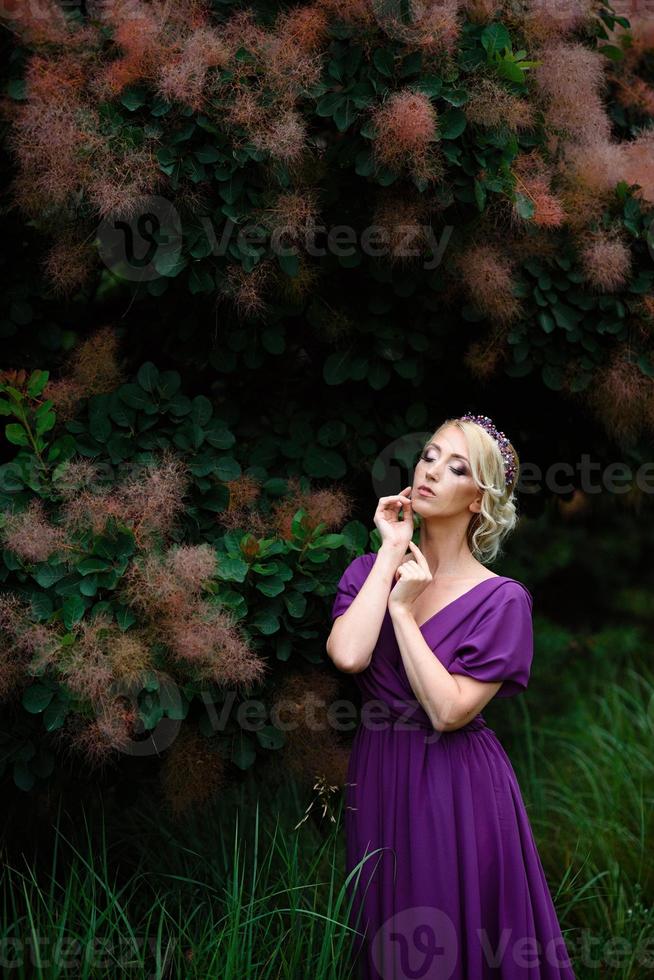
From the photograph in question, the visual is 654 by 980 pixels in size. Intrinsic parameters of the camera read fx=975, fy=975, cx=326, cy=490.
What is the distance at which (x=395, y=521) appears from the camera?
2504 mm

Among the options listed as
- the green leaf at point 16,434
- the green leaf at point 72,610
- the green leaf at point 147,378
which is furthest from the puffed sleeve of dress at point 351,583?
the green leaf at point 16,434

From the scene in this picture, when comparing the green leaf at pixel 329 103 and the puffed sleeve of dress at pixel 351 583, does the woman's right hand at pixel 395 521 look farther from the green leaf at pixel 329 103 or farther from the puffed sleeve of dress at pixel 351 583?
the green leaf at pixel 329 103

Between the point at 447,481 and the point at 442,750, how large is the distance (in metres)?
0.65

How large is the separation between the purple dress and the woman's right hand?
0.45ft

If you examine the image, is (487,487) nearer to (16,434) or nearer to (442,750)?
(442,750)

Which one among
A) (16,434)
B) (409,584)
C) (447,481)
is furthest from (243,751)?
(16,434)

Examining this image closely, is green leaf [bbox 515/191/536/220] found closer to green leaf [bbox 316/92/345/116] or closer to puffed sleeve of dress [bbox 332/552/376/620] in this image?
green leaf [bbox 316/92/345/116]

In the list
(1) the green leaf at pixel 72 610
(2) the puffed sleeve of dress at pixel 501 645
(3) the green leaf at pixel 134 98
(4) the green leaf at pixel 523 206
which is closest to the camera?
(2) the puffed sleeve of dress at pixel 501 645

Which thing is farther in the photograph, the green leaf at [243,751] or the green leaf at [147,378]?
the green leaf at [147,378]

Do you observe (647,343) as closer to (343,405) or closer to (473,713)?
(343,405)

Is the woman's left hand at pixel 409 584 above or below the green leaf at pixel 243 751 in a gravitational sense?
above

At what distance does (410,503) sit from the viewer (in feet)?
8.19

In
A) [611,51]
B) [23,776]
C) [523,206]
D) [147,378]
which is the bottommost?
[23,776]

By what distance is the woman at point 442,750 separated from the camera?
2281 mm
